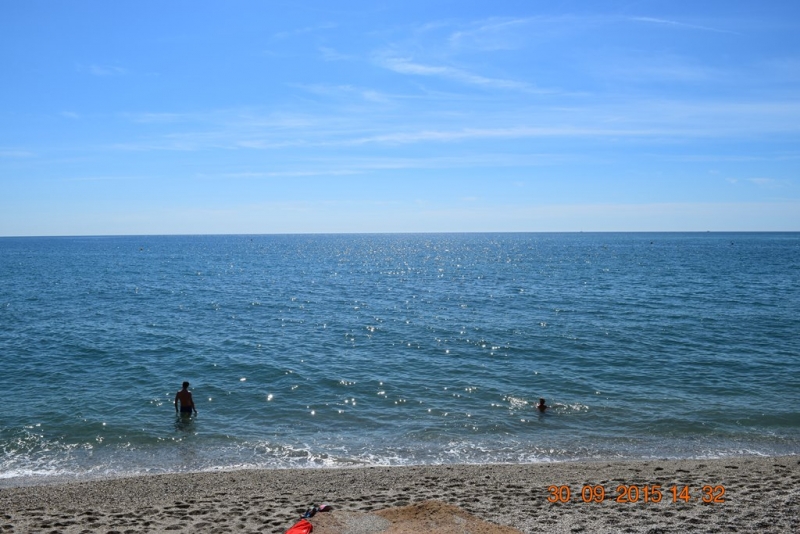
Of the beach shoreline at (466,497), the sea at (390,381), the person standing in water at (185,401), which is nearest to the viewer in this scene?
the beach shoreline at (466,497)

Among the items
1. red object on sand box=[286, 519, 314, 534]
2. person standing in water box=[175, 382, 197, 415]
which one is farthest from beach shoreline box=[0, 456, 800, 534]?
person standing in water box=[175, 382, 197, 415]

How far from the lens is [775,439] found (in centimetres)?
1862

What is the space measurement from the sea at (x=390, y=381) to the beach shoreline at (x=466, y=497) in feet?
5.24

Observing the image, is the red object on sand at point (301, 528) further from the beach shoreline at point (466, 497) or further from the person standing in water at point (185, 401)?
the person standing in water at point (185, 401)

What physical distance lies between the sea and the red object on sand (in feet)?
20.5

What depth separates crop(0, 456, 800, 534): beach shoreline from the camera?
37.8 ft

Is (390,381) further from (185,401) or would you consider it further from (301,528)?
(301,528)

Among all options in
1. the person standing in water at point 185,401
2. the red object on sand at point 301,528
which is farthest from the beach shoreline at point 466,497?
the person standing in water at point 185,401

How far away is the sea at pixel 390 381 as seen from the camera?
A: 18.1 meters

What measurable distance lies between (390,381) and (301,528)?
1522cm

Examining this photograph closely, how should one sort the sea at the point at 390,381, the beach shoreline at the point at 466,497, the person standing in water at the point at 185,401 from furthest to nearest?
the person standing in water at the point at 185,401
the sea at the point at 390,381
the beach shoreline at the point at 466,497

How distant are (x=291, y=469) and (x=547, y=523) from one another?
7844 millimetres

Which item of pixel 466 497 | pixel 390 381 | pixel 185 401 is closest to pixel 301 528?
pixel 466 497

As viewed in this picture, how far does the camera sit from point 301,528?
34.8ft
